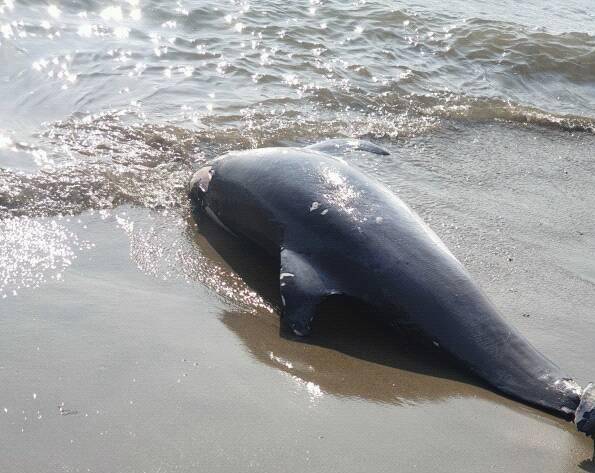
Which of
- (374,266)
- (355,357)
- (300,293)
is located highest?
(374,266)

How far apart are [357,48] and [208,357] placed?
25.9 ft

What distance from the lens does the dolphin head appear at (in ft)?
19.6

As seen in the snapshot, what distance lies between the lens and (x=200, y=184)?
6.03m

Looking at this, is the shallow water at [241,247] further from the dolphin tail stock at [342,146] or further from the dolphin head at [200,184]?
the dolphin tail stock at [342,146]

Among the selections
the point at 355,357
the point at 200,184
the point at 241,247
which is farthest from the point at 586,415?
the point at 200,184

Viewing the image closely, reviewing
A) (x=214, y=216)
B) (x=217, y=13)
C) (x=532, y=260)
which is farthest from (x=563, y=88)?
(x=214, y=216)

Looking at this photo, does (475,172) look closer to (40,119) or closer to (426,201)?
(426,201)

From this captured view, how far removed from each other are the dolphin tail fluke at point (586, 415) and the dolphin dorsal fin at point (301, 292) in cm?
156

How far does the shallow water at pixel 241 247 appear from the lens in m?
3.51

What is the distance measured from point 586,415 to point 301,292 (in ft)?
5.63

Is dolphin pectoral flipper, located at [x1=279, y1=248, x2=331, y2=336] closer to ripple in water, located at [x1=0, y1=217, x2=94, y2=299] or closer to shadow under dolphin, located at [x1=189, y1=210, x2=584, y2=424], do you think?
shadow under dolphin, located at [x1=189, y1=210, x2=584, y2=424]

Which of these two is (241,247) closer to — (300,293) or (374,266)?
(300,293)

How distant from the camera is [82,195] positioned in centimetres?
596

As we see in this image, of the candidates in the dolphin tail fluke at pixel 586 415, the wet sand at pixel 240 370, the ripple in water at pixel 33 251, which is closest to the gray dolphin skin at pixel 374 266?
the dolphin tail fluke at pixel 586 415
